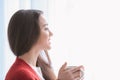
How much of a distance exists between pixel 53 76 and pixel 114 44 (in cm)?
45

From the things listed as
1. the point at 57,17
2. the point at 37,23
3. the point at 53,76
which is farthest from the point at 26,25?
the point at 57,17

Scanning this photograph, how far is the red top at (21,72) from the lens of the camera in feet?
2.99

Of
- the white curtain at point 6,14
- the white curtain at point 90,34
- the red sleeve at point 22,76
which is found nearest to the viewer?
the red sleeve at point 22,76

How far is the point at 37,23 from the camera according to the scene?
3.24ft

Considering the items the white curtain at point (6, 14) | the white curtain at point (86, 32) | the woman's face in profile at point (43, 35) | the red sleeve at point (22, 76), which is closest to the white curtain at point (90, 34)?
the white curtain at point (86, 32)

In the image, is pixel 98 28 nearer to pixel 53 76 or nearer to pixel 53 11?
pixel 53 11

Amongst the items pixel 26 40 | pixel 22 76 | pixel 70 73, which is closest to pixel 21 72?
pixel 22 76

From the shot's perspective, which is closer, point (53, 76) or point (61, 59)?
point (53, 76)

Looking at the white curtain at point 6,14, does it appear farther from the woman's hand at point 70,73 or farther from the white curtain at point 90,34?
the woman's hand at point 70,73

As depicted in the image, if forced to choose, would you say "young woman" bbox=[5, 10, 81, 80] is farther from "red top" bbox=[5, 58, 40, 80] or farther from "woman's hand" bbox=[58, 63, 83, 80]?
"woman's hand" bbox=[58, 63, 83, 80]

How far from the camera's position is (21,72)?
0.92 m

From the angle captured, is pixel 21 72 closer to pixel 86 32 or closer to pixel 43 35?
pixel 43 35

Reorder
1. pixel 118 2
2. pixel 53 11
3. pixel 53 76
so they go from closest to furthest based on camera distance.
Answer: pixel 53 76 < pixel 118 2 < pixel 53 11

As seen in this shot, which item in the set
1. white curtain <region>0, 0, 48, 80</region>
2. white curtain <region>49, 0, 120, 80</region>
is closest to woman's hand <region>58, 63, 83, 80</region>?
white curtain <region>49, 0, 120, 80</region>
